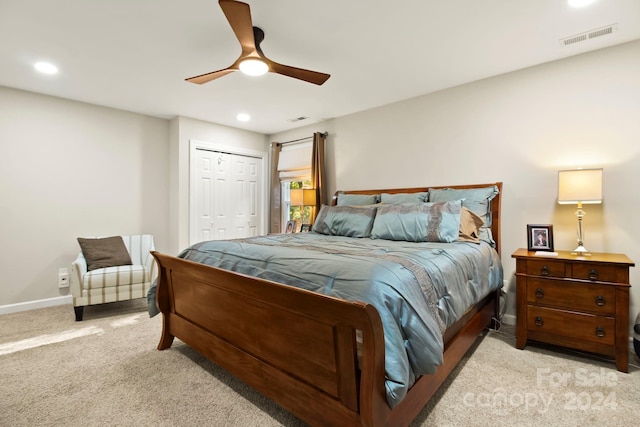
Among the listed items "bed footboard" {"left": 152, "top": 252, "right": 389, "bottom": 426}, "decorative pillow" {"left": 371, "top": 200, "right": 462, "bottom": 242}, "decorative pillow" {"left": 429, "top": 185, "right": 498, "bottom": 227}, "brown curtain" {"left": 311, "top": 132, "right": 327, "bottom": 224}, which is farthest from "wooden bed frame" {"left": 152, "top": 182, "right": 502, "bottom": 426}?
"brown curtain" {"left": 311, "top": 132, "right": 327, "bottom": 224}

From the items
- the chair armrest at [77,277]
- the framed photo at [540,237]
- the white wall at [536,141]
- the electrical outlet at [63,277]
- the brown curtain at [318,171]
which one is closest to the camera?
the white wall at [536,141]

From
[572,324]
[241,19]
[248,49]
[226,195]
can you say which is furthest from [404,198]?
[226,195]

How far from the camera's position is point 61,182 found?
3695mm

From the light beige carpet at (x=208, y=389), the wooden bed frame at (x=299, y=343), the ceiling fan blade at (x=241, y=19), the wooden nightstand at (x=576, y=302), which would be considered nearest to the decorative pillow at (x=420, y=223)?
the wooden nightstand at (x=576, y=302)

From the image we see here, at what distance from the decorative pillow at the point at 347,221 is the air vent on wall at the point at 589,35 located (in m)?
2.04

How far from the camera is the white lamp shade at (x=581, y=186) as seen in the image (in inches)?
93.4

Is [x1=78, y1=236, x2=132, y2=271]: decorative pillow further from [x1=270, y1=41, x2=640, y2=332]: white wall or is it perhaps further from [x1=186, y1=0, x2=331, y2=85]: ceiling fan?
[x1=270, y1=41, x2=640, y2=332]: white wall

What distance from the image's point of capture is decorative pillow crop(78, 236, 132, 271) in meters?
3.45

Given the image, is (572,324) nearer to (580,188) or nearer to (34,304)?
(580,188)

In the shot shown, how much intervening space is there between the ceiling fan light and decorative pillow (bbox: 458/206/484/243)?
2.04 meters

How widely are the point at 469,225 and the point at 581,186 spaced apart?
85 cm

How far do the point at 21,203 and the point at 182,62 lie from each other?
249 centimetres

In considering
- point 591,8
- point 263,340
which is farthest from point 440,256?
point 591,8

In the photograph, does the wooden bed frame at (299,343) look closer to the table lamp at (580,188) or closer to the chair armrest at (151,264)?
the table lamp at (580,188)
